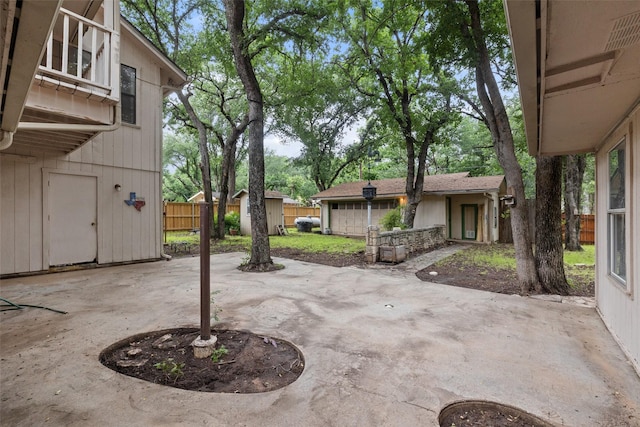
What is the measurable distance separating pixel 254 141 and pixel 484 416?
684 cm

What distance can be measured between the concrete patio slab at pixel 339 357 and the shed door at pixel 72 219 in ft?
3.79

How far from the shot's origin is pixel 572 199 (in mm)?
10148

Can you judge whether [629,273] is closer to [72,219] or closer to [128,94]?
[72,219]

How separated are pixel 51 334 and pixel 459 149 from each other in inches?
986

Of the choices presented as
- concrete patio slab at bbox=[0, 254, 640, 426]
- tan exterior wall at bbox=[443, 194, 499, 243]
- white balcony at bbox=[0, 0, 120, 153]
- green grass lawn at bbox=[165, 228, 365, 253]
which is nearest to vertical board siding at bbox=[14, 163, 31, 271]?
white balcony at bbox=[0, 0, 120, 153]

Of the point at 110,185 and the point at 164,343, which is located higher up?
the point at 110,185

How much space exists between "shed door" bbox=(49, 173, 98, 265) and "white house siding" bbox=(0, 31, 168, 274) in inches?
4.2

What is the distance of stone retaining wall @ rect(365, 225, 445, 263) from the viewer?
8.39 metres

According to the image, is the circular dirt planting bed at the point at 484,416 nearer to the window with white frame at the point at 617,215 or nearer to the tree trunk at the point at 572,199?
the window with white frame at the point at 617,215

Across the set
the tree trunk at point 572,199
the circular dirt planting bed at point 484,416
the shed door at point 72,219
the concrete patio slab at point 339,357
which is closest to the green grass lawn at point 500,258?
the tree trunk at point 572,199

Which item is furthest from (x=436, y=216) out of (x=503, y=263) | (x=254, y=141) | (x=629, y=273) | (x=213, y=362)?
(x=213, y=362)

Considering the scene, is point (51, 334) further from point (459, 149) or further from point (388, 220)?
point (459, 149)

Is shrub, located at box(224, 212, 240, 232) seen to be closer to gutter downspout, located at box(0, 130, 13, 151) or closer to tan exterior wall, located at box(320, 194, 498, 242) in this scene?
tan exterior wall, located at box(320, 194, 498, 242)

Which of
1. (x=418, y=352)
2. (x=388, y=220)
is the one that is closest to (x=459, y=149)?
(x=388, y=220)
